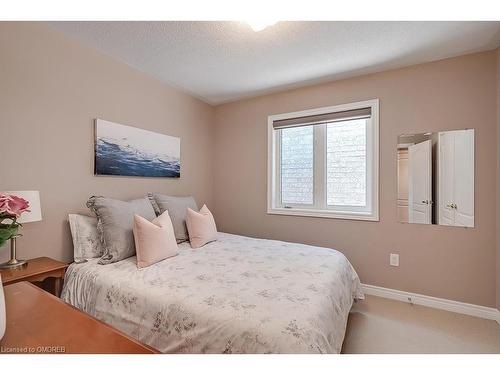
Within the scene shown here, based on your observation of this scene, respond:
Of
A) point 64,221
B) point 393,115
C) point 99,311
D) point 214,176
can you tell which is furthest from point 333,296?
point 214,176

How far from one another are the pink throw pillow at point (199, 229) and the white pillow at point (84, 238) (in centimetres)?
74

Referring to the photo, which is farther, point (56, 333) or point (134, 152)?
point (134, 152)

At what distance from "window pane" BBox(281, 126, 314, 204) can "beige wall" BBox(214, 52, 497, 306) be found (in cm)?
26

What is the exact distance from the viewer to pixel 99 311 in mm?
1505

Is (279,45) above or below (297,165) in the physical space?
above

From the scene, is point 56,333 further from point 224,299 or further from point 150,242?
point 150,242

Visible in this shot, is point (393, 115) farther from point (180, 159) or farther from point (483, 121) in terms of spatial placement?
point (180, 159)

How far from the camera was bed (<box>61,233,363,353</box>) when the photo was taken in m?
1.08

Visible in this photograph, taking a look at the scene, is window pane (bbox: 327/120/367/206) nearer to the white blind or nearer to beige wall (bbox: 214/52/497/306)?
the white blind

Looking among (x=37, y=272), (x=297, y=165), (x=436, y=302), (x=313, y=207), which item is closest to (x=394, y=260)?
(x=436, y=302)

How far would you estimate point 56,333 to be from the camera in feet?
2.60

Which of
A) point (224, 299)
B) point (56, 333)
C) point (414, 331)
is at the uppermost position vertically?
point (56, 333)

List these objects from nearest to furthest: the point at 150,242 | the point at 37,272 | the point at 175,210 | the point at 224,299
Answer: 1. the point at 224,299
2. the point at 37,272
3. the point at 150,242
4. the point at 175,210

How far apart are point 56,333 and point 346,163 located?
2.81m
